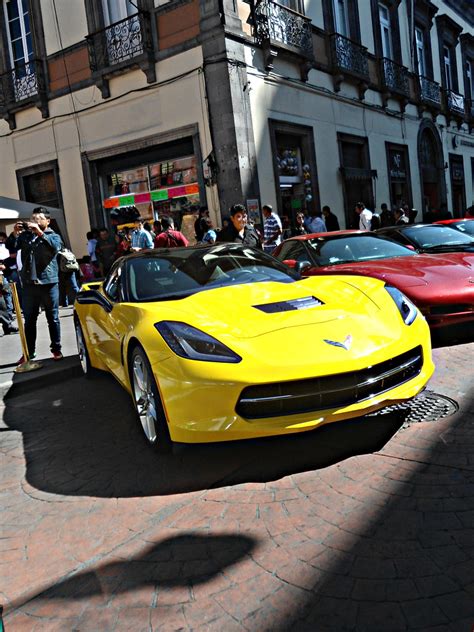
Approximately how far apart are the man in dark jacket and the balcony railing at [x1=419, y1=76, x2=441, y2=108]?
18.6 m

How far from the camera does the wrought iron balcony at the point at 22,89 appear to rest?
50.8 ft

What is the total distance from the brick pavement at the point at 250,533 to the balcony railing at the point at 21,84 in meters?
14.2

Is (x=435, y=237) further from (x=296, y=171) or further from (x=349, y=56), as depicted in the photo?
(x=349, y=56)

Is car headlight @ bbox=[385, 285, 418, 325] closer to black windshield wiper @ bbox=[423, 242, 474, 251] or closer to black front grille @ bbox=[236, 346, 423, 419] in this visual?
black front grille @ bbox=[236, 346, 423, 419]

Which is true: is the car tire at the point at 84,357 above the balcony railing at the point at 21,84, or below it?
below

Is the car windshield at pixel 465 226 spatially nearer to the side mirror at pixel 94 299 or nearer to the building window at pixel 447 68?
the side mirror at pixel 94 299

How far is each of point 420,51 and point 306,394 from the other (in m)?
22.8

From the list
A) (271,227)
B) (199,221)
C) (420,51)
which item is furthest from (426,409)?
(420,51)

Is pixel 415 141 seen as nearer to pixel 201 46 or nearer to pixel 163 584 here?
pixel 201 46

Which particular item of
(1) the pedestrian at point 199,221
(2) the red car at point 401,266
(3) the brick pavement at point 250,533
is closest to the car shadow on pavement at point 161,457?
(3) the brick pavement at point 250,533

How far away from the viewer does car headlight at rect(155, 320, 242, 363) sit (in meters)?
3.18

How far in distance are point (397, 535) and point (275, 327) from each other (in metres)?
1.40

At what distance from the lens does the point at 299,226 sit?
1393cm

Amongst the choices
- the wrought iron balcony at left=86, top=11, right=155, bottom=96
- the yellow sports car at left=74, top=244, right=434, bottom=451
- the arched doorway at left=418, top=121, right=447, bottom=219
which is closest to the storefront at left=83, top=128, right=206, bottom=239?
the wrought iron balcony at left=86, top=11, right=155, bottom=96
